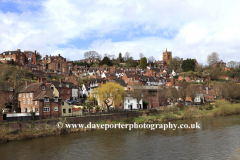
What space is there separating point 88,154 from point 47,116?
17.2 metres

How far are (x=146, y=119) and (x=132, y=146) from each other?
20.1 metres

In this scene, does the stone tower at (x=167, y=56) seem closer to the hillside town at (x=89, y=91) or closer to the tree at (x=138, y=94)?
the hillside town at (x=89, y=91)

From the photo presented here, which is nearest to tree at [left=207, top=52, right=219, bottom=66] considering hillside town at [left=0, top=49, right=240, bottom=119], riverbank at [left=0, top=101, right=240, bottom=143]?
hillside town at [left=0, top=49, right=240, bottom=119]

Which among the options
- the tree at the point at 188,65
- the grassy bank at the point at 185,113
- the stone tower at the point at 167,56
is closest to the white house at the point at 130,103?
the grassy bank at the point at 185,113

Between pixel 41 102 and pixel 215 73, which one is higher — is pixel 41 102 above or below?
below

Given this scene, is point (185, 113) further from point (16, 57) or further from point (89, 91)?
point (16, 57)

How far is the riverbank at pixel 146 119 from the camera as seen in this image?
34.6 metres

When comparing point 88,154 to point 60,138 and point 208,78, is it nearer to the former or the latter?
point 60,138

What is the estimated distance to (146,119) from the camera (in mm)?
50219

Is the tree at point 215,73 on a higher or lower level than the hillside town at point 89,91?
higher

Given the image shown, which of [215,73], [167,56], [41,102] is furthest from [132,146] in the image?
[167,56]

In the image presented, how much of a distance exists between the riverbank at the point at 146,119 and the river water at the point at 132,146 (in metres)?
1.50

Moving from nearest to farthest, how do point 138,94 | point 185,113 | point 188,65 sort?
point 185,113 → point 138,94 → point 188,65

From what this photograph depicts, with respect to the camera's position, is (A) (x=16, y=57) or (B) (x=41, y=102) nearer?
(B) (x=41, y=102)
